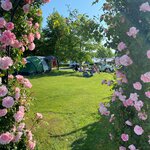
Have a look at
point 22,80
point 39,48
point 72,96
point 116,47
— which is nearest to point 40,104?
point 72,96

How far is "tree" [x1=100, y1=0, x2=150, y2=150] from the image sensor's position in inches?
179

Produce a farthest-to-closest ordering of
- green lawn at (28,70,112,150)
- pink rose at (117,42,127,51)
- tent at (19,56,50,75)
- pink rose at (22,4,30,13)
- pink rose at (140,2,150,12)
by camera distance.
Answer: tent at (19,56,50,75)
green lawn at (28,70,112,150)
pink rose at (22,4,30,13)
pink rose at (117,42,127,51)
pink rose at (140,2,150,12)

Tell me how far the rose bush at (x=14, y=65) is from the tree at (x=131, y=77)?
5.30 ft

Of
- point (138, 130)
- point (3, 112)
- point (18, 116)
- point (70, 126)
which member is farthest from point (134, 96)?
point (70, 126)

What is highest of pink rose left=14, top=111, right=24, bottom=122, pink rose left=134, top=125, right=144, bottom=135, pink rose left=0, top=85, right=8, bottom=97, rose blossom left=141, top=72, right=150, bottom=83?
rose blossom left=141, top=72, right=150, bottom=83

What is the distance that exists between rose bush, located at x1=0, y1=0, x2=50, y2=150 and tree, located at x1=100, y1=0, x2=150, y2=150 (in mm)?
1616

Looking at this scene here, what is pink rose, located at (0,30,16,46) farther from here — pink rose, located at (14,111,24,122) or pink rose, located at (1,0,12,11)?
pink rose, located at (14,111,24,122)

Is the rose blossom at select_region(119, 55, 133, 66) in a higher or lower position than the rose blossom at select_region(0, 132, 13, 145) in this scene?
higher

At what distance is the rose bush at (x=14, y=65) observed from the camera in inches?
209

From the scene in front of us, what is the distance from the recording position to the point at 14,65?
5895 millimetres

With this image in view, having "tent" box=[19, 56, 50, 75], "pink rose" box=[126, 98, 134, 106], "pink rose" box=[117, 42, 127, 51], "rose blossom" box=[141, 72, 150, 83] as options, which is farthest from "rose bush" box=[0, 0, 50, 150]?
"tent" box=[19, 56, 50, 75]

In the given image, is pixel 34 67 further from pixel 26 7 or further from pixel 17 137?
pixel 17 137

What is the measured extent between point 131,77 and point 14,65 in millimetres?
2295

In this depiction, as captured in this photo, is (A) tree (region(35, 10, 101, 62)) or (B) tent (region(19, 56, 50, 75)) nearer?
(B) tent (region(19, 56, 50, 75))
